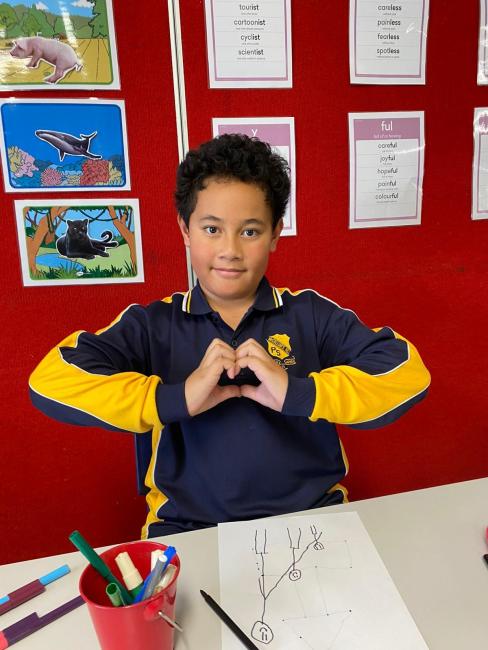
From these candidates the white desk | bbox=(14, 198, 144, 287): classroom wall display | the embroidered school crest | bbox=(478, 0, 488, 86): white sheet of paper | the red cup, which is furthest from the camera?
bbox=(478, 0, 488, 86): white sheet of paper

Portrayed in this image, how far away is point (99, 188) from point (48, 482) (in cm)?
92

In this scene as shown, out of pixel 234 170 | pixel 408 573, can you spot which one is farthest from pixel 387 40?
pixel 408 573

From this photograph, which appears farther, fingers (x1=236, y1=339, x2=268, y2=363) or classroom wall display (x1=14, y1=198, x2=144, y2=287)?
classroom wall display (x1=14, y1=198, x2=144, y2=287)

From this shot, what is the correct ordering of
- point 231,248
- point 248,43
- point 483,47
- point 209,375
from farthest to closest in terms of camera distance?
point 483,47, point 248,43, point 231,248, point 209,375

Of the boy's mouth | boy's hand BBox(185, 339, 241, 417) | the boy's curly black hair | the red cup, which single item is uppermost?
the boy's curly black hair

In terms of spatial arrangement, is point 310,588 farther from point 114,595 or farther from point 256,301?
point 256,301

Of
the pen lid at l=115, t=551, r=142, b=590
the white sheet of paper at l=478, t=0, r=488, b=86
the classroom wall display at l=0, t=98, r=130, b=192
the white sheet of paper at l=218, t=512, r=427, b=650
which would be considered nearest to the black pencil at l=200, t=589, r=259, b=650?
the white sheet of paper at l=218, t=512, r=427, b=650

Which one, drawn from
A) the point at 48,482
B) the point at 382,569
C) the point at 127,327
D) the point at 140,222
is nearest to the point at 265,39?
the point at 140,222

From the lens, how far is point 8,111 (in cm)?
121

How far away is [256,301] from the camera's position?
1.02 metres

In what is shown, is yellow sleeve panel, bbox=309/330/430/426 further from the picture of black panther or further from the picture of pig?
the picture of pig

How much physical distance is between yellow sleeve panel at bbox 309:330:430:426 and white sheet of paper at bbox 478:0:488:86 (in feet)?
3.65

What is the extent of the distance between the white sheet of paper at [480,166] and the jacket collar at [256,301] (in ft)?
3.09

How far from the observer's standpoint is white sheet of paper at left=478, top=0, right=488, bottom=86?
4.68 ft
